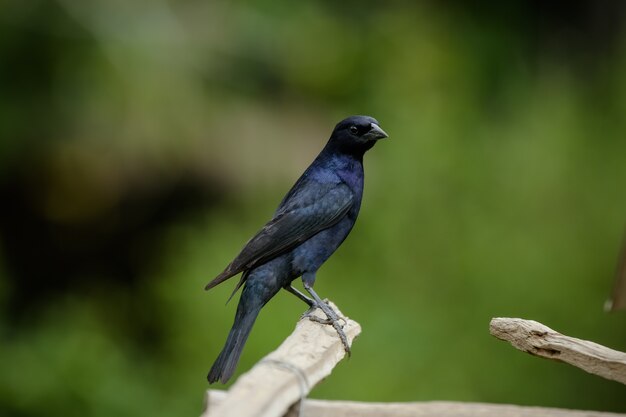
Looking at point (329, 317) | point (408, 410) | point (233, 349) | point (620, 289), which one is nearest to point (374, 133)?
point (329, 317)

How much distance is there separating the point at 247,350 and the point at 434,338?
3.15 feet

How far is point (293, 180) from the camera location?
5.72 meters

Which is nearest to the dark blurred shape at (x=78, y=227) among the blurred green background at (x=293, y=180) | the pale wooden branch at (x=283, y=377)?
the blurred green background at (x=293, y=180)

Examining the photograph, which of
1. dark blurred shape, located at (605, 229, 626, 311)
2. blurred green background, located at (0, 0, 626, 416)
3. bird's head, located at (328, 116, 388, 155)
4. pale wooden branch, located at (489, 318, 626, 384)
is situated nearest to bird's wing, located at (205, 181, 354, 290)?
bird's head, located at (328, 116, 388, 155)

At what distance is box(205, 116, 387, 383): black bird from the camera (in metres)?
3.03

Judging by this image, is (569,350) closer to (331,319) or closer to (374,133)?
(331,319)

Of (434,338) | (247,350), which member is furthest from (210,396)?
(434,338)

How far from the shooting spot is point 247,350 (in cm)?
470

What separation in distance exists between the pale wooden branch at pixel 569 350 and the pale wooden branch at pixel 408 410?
0.18 meters

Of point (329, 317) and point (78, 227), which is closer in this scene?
point (329, 317)

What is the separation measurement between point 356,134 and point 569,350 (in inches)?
41.3

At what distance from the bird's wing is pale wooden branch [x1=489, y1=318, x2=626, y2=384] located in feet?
2.49

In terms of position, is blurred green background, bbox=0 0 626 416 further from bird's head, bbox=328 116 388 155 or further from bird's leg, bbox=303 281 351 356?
bird's head, bbox=328 116 388 155

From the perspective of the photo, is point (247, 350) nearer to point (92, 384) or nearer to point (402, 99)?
point (92, 384)
